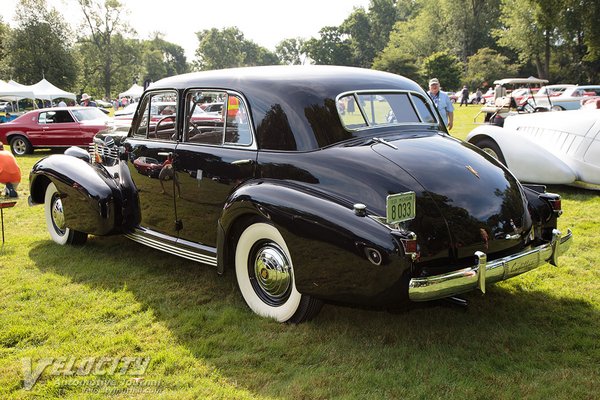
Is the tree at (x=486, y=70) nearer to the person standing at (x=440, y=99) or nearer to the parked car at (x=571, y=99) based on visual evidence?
the parked car at (x=571, y=99)

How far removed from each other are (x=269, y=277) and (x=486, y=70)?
57.6 metres

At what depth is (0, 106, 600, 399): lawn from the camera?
2.98m

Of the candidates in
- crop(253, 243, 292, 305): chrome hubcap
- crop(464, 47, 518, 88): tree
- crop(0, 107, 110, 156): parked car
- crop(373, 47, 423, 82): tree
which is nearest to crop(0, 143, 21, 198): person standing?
crop(253, 243, 292, 305): chrome hubcap

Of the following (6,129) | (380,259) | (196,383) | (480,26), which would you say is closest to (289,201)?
(380,259)

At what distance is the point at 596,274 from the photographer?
461 centimetres

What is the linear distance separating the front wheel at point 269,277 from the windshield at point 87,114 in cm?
1308

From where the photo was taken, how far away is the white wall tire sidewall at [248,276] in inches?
144

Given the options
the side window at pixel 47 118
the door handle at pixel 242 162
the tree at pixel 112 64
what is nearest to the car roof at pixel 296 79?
the door handle at pixel 242 162

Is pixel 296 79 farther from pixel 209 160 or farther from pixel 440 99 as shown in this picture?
pixel 440 99

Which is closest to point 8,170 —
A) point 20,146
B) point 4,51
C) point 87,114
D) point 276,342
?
point 276,342

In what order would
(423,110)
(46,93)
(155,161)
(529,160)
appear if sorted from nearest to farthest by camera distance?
(423,110) < (155,161) < (529,160) < (46,93)

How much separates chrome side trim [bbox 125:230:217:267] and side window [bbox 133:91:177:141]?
93 centimetres

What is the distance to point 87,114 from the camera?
15.5m

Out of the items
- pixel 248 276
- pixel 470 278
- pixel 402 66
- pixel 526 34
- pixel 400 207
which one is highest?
pixel 526 34
